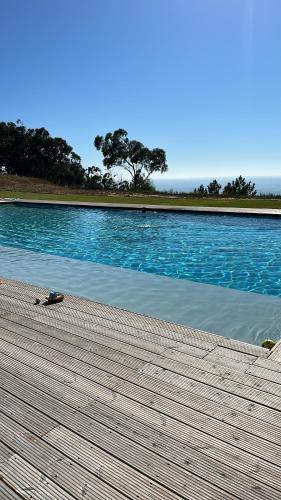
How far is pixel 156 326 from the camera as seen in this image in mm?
3514

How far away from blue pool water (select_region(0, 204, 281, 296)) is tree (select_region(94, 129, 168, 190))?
21083 mm

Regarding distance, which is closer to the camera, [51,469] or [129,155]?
[51,469]

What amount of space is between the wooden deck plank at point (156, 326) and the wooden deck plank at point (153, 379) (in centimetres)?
61

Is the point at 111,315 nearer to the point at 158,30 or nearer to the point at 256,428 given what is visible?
the point at 256,428

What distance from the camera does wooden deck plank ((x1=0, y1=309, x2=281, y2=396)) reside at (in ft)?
8.45

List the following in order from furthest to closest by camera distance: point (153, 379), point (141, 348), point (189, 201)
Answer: point (189, 201)
point (141, 348)
point (153, 379)

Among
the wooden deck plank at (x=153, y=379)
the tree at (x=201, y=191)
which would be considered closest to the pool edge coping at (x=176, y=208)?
the tree at (x=201, y=191)

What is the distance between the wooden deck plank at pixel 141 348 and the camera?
258 cm

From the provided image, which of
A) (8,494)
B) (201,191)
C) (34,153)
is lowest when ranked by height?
(8,494)

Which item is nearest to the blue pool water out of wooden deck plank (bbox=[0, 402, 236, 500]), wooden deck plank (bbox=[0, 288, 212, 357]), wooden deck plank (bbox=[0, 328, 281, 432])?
wooden deck plank (bbox=[0, 288, 212, 357])

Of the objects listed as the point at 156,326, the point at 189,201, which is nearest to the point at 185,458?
the point at 156,326

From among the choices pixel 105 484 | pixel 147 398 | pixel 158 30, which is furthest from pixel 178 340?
pixel 158 30

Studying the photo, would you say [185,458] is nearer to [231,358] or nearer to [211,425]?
[211,425]

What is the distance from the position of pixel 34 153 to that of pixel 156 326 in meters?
39.3
